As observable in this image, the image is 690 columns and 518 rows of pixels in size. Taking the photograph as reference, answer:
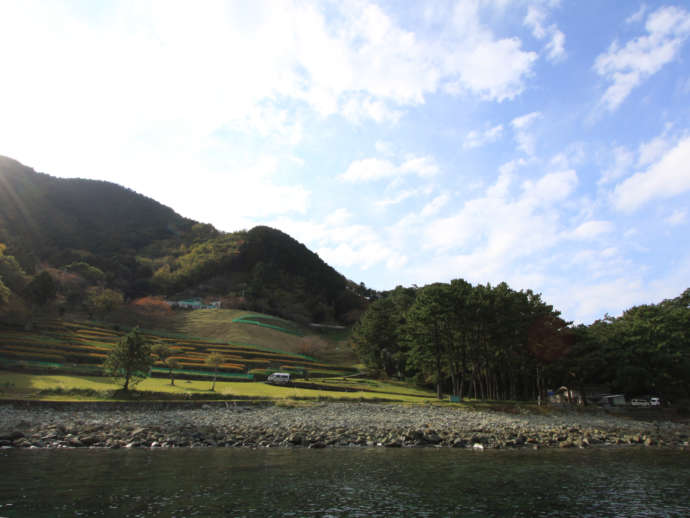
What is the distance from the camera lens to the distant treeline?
47.8 meters

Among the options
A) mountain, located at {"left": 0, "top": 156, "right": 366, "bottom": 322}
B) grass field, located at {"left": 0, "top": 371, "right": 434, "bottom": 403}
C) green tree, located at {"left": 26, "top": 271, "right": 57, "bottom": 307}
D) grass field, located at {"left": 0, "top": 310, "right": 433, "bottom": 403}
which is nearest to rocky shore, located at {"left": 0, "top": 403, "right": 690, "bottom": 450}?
grass field, located at {"left": 0, "top": 371, "right": 434, "bottom": 403}

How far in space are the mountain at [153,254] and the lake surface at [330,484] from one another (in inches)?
3635

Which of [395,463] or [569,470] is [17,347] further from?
[569,470]

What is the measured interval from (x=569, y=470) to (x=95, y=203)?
215033 mm

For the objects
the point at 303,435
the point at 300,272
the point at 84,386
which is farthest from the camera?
the point at 300,272

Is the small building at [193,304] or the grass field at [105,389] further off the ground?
the small building at [193,304]

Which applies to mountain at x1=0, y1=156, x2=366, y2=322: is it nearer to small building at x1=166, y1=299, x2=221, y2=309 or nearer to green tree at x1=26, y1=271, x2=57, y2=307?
small building at x1=166, y1=299, x2=221, y2=309

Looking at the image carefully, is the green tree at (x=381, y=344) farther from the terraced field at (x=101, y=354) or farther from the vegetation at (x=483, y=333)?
the vegetation at (x=483, y=333)

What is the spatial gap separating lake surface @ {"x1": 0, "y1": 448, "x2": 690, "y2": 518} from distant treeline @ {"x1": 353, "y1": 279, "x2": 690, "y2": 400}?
87.5ft

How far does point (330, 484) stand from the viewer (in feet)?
49.4

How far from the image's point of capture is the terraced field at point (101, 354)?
155 ft

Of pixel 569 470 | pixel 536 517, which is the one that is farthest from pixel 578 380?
pixel 536 517

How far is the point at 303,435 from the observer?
2542cm

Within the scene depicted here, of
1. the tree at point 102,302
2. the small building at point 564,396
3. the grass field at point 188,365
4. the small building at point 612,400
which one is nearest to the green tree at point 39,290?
the grass field at point 188,365
